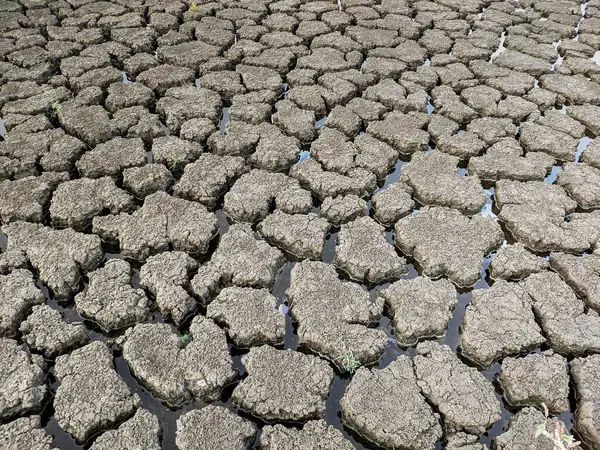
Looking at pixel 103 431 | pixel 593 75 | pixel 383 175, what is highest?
pixel 593 75

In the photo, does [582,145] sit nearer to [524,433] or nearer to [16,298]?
[524,433]

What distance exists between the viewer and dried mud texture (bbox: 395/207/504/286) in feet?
9.53

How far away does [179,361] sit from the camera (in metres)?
2.37

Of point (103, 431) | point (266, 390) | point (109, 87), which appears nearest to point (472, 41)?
point (109, 87)

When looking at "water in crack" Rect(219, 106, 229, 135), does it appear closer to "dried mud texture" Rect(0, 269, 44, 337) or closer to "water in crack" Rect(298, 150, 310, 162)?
"water in crack" Rect(298, 150, 310, 162)

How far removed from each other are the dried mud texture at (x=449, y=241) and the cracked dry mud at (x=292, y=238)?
0.05ft

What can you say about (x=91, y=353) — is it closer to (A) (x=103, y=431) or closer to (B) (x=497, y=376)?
(A) (x=103, y=431)

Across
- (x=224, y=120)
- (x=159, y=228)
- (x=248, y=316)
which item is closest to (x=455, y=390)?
(x=248, y=316)

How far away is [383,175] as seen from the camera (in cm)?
357

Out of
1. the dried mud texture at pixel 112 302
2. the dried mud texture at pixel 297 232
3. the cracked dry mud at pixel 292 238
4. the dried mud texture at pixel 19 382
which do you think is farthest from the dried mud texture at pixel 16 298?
the dried mud texture at pixel 297 232

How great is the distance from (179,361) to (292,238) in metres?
0.98

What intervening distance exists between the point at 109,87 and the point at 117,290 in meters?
2.17

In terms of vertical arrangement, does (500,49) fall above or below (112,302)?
above

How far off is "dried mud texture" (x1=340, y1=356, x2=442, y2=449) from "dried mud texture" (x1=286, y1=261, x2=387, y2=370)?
14cm
